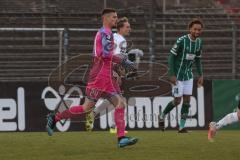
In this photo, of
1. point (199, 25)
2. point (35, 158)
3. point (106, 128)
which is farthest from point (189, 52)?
point (35, 158)

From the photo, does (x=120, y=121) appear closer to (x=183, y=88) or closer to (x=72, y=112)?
(x=72, y=112)

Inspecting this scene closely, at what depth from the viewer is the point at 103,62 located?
10.1 meters

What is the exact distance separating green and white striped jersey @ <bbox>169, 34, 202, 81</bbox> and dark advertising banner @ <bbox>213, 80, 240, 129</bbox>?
255 cm

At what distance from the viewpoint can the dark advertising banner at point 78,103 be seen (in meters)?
16.0

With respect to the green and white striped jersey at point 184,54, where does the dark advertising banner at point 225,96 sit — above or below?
below

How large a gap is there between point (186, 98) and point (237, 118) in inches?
161

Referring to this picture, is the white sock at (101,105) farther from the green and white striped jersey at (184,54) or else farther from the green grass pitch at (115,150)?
the green grass pitch at (115,150)

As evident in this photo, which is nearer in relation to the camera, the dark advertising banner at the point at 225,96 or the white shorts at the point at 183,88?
the white shorts at the point at 183,88

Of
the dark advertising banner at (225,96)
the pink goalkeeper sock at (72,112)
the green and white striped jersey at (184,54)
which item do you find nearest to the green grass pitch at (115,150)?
the pink goalkeeper sock at (72,112)

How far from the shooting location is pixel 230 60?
19391 millimetres

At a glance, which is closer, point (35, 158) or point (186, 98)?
point (35, 158)

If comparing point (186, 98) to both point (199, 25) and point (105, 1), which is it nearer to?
point (199, 25)

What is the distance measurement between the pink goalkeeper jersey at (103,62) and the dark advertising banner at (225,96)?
718cm

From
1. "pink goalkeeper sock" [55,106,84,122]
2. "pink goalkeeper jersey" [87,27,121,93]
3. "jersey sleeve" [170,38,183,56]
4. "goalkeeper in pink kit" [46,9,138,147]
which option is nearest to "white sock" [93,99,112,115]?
"jersey sleeve" [170,38,183,56]
